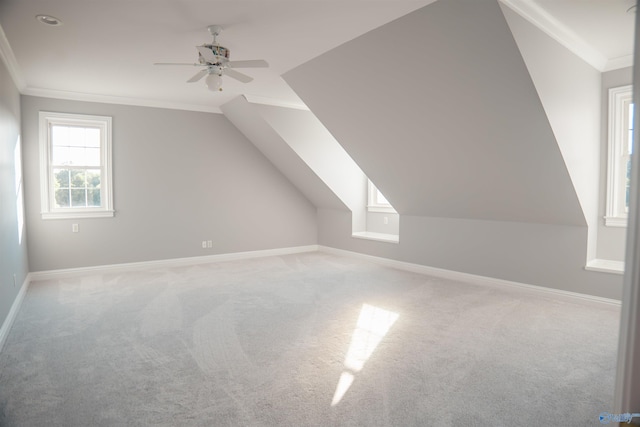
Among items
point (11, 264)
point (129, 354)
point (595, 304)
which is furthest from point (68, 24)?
point (595, 304)

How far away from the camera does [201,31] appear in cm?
331

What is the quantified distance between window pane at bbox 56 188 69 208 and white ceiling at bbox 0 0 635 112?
57.8 inches

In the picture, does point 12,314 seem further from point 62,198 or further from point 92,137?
point 92,137

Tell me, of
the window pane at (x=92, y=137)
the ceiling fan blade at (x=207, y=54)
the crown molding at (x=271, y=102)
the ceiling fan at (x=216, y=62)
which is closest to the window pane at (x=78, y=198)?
the window pane at (x=92, y=137)

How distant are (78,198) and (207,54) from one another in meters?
3.54

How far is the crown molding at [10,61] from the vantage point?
3420mm

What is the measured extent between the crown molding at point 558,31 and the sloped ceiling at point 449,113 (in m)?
0.19

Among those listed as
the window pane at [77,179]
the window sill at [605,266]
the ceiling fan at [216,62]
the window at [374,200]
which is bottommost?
the window sill at [605,266]

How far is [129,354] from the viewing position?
2.92 m

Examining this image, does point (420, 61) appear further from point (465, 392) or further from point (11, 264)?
point (11, 264)

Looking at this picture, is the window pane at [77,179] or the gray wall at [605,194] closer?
the gray wall at [605,194]

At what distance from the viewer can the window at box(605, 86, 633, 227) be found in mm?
4027

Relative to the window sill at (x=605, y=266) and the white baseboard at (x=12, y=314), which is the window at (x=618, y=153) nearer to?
the window sill at (x=605, y=266)

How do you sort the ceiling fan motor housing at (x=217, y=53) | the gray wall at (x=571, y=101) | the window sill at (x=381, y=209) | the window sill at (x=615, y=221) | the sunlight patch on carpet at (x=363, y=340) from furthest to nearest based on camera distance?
the window sill at (x=381, y=209) → the window sill at (x=615, y=221) → the ceiling fan motor housing at (x=217, y=53) → the gray wall at (x=571, y=101) → the sunlight patch on carpet at (x=363, y=340)
